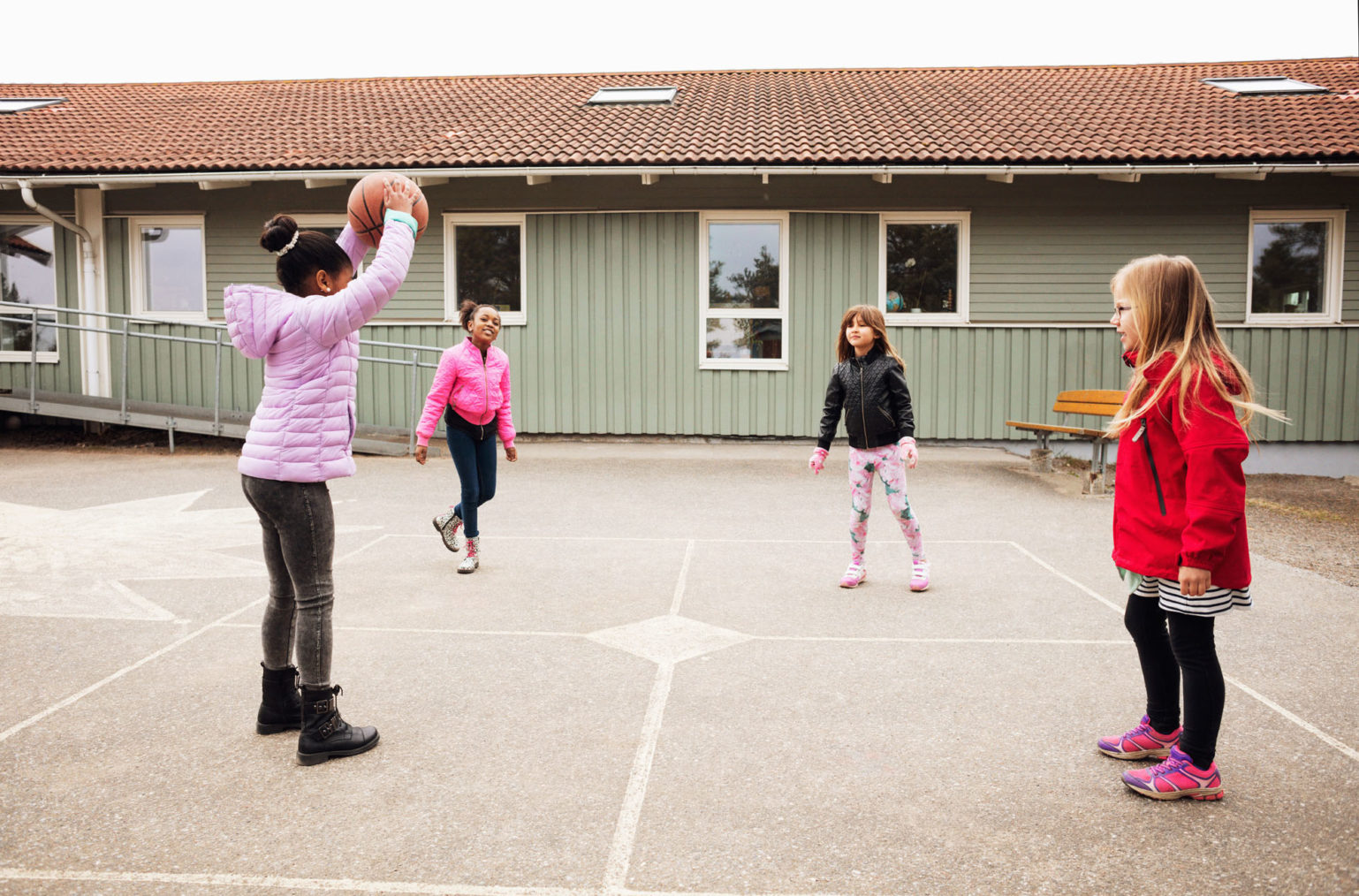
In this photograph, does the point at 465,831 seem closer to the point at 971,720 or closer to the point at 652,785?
the point at 652,785

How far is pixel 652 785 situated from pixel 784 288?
36.1ft

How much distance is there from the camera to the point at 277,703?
11.7 ft

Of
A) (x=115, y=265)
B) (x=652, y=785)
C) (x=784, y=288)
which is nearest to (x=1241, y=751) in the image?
(x=652, y=785)

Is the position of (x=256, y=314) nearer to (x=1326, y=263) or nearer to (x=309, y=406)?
(x=309, y=406)

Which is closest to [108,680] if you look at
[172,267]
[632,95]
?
[172,267]

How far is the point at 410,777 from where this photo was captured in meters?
3.20

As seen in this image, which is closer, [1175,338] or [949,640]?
[1175,338]

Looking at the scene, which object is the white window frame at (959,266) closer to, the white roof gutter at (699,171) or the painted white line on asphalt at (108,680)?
the white roof gutter at (699,171)

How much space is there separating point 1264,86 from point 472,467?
50.0ft

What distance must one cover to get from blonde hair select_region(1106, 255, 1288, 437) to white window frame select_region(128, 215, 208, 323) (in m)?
14.0

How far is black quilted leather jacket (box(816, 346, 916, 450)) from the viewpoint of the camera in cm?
584

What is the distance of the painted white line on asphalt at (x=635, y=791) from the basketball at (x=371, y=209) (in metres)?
1.97

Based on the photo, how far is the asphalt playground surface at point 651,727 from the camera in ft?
8.72

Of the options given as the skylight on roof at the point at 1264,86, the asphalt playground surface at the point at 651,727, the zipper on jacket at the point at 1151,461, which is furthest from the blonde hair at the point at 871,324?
the skylight on roof at the point at 1264,86
